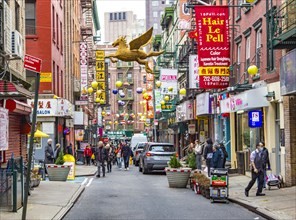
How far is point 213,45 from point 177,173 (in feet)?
19.5

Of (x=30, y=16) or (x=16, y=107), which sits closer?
(x=16, y=107)

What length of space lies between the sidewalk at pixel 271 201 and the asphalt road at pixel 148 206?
298 millimetres

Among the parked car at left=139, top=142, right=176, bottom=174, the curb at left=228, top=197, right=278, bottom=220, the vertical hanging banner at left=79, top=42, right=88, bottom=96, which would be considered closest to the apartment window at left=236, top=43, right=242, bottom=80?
the parked car at left=139, top=142, right=176, bottom=174

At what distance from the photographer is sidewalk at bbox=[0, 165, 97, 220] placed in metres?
13.7

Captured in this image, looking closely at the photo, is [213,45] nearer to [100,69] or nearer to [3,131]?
[3,131]

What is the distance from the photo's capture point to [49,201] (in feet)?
54.3

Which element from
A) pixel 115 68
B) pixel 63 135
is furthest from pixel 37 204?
pixel 115 68

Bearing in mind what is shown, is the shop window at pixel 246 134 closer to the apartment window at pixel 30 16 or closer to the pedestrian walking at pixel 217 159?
the pedestrian walking at pixel 217 159

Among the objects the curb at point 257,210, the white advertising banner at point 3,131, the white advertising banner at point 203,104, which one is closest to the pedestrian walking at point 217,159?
the curb at point 257,210

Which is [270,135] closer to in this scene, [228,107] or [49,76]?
[228,107]

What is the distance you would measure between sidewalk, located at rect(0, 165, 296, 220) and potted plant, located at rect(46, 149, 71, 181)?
2009 millimetres

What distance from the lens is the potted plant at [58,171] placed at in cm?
2395

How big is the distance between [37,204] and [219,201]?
5.18 metres

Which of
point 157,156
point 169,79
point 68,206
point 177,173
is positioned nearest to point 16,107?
point 68,206
